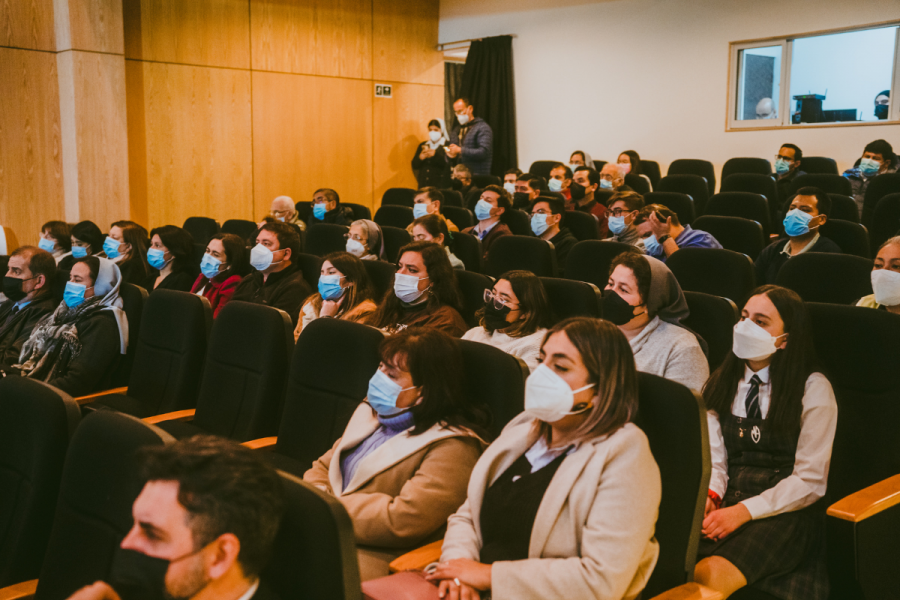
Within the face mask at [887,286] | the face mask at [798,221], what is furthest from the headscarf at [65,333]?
the face mask at [798,221]

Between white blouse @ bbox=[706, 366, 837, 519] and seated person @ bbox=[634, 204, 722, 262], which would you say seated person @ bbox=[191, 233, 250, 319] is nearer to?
seated person @ bbox=[634, 204, 722, 262]

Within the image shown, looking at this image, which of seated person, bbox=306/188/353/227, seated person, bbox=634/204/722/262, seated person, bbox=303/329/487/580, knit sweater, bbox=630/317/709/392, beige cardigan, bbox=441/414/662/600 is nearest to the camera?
beige cardigan, bbox=441/414/662/600

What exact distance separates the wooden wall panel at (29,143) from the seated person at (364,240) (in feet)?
12.3

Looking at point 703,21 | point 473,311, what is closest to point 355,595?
point 473,311

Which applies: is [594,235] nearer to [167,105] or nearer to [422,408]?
[422,408]

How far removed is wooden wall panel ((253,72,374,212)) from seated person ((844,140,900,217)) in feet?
18.2

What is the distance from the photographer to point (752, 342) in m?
2.19

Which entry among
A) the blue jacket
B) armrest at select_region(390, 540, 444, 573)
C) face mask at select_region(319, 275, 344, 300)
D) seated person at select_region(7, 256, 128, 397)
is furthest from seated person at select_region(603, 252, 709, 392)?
the blue jacket

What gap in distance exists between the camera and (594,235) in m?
5.22

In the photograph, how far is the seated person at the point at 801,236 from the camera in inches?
161

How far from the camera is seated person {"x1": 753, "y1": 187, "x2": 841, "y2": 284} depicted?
13.4 ft

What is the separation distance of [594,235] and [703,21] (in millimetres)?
3881

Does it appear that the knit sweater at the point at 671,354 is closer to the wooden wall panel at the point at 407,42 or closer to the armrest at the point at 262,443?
the armrest at the point at 262,443

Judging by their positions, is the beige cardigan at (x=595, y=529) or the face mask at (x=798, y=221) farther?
the face mask at (x=798, y=221)
